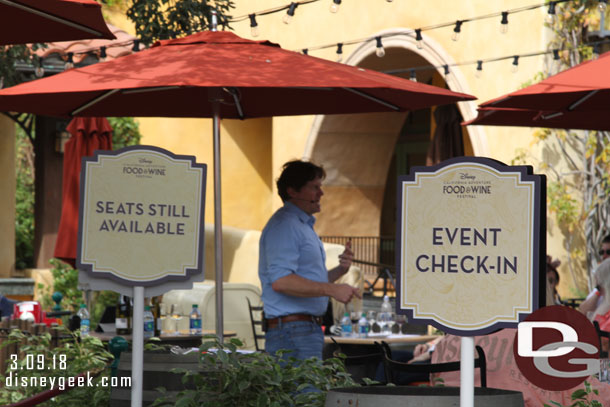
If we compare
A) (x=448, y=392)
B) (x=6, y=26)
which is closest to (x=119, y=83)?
(x=6, y=26)

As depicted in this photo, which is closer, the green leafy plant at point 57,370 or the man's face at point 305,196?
the green leafy plant at point 57,370

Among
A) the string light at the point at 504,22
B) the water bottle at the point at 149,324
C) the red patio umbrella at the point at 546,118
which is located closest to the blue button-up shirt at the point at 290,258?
the water bottle at the point at 149,324

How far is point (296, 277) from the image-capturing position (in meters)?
4.71

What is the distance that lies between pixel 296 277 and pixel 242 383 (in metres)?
1.58

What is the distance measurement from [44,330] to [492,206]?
275cm

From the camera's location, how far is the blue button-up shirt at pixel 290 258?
4766 millimetres

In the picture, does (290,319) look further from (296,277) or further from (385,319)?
(385,319)

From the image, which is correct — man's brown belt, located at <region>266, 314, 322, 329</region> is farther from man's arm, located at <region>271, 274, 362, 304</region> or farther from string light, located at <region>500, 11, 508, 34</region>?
string light, located at <region>500, 11, 508, 34</region>

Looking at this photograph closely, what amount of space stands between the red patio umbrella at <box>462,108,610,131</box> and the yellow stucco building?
15.3 feet

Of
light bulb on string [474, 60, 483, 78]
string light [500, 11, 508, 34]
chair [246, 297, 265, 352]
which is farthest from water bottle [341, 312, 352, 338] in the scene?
light bulb on string [474, 60, 483, 78]

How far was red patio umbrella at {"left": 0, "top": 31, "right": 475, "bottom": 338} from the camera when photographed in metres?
4.37

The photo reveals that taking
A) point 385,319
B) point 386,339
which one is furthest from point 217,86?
point 385,319

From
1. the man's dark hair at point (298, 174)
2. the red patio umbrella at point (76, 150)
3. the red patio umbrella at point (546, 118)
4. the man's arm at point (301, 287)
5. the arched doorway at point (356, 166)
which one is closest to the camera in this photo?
the man's arm at point (301, 287)

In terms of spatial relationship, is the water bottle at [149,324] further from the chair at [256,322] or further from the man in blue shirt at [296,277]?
the man in blue shirt at [296,277]
